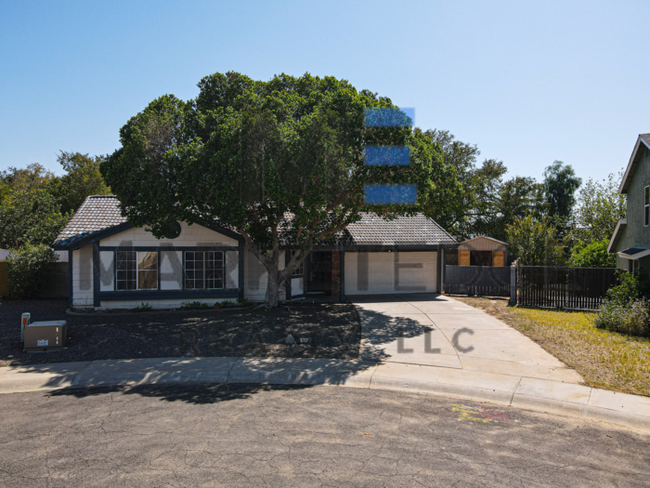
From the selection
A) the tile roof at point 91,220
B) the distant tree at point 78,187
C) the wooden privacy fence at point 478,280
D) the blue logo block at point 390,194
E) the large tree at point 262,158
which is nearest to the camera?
the large tree at point 262,158

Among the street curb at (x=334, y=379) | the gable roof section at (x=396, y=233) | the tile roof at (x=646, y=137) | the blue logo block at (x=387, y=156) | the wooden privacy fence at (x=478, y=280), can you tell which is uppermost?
the tile roof at (x=646, y=137)

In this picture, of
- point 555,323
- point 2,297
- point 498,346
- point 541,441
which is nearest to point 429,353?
point 498,346

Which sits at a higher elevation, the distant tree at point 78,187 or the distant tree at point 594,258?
the distant tree at point 78,187

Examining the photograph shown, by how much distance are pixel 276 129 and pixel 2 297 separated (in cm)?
1531

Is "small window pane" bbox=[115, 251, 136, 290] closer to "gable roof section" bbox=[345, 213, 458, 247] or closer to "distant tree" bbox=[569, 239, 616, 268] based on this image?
"gable roof section" bbox=[345, 213, 458, 247]

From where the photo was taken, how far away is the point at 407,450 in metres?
5.57

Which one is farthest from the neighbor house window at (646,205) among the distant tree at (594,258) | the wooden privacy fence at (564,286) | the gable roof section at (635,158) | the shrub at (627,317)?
the distant tree at (594,258)

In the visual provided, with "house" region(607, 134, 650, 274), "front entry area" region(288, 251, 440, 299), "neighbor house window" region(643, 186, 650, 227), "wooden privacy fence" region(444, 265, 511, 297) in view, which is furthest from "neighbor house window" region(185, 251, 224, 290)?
"neighbor house window" region(643, 186, 650, 227)

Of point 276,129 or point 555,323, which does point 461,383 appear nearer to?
point 555,323

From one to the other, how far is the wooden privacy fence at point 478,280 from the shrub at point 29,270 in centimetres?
1804

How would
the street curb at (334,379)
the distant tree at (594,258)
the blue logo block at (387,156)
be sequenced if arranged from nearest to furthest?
1. the street curb at (334,379)
2. the blue logo block at (387,156)
3. the distant tree at (594,258)

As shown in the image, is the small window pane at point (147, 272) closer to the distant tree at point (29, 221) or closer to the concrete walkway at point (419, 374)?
the concrete walkway at point (419, 374)

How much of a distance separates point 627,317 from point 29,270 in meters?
22.2

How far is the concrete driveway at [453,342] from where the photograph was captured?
9500 mm
